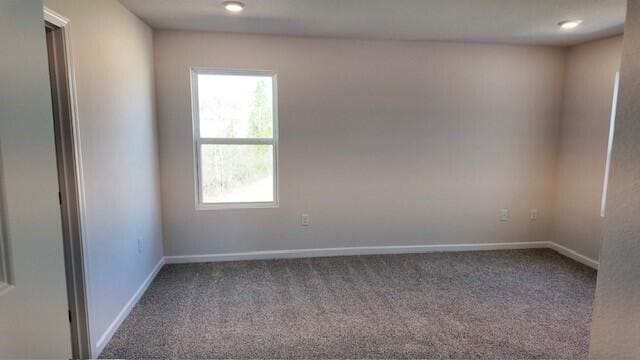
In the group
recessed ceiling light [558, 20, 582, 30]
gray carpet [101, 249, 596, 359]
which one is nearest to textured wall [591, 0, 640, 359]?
gray carpet [101, 249, 596, 359]

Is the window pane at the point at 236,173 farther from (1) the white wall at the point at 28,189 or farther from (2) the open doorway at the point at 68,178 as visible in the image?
(1) the white wall at the point at 28,189

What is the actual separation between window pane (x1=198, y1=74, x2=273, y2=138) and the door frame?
1646mm

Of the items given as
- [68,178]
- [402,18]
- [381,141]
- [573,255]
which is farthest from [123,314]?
[573,255]

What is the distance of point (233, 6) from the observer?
8.68 feet

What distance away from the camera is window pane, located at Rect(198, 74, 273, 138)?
356 cm

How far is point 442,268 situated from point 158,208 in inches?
119

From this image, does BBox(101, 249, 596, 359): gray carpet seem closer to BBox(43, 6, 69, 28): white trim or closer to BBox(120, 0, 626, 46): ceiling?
BBox(43, 6, 69, 28): white trim

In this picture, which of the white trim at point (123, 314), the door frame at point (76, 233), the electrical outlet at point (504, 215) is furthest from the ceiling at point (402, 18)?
the white trim at point (123, 314)

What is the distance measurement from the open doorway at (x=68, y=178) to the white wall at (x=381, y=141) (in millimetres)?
1563

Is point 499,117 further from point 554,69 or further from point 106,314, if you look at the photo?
point 106,314

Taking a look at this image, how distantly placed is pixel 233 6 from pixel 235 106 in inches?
44.9

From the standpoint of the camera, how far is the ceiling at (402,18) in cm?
260

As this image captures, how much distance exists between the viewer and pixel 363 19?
2.97m

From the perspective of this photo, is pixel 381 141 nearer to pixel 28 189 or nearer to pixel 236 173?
pixel 236 173
